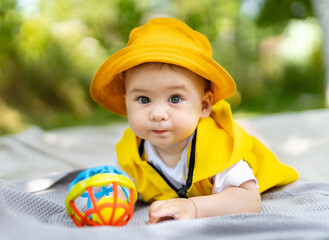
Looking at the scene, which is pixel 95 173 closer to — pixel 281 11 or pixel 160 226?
pixel 160 226

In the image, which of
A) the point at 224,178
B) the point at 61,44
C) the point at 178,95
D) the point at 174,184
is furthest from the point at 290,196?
the point at 61,44

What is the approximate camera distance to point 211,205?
1213 millimetres

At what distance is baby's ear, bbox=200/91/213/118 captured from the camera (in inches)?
56.0

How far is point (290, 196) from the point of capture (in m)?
1.49

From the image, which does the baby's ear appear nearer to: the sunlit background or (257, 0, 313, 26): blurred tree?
the sunlit background

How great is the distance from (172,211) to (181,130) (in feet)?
0.95

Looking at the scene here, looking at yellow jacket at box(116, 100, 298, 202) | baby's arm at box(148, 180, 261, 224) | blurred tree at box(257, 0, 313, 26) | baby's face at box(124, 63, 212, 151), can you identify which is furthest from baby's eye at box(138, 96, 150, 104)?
blurred tree at box(257, 0, 313, 26)

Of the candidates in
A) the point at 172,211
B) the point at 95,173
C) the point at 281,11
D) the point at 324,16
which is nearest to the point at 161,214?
the point at 172,211

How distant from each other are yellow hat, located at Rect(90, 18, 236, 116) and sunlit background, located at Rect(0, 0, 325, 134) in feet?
8.68

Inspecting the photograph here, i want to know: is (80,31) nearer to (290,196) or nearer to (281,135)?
(281,135)

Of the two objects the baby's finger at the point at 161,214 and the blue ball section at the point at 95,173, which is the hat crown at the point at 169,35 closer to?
the blue ball section at the point at 95,173

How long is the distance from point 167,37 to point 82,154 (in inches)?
56.7

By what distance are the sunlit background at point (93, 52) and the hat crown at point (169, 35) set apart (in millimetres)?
2685

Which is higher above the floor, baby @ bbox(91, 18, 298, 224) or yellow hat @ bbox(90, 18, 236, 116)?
yellow hat @ bbox(90, 18, 236, 116)
